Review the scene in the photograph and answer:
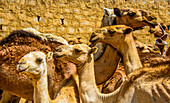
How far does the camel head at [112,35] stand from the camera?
345cm

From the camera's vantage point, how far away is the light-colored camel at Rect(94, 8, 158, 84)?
151 inches

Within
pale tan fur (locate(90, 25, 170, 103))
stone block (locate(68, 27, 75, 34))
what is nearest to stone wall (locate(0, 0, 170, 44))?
stone block (locate(68, 27, 75, 34))

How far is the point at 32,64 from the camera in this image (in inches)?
96.7

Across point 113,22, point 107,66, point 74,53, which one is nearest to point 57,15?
point 113,22

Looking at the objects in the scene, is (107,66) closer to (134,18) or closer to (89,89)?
(134,18)

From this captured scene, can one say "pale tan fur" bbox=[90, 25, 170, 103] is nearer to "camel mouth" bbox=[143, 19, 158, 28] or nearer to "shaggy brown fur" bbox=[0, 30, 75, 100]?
"shaggy brown fur" bbox=[0, 30, 75, 100]

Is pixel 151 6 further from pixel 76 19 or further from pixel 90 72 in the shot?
pixel 90 72

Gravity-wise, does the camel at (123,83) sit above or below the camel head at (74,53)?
below

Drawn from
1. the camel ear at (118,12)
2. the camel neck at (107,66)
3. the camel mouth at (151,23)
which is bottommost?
the camel neck at (107,66)

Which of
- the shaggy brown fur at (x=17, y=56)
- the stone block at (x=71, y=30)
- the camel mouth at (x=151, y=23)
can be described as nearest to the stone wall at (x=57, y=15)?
the stone block at (x=71, y=30)

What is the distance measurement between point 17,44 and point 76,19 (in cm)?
401

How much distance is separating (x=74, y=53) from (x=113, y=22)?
1.77m

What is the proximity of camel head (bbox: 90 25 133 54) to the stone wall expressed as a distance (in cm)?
368

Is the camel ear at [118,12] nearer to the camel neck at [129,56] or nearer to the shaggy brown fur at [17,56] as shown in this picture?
the camel neck at [129,56]
